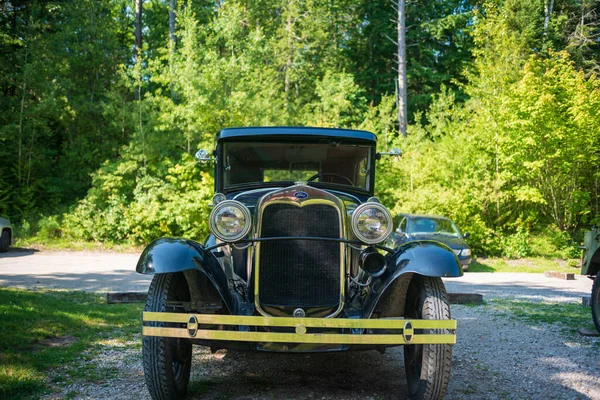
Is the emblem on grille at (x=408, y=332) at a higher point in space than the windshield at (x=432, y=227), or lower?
lower

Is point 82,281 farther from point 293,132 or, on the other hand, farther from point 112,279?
point 293,132

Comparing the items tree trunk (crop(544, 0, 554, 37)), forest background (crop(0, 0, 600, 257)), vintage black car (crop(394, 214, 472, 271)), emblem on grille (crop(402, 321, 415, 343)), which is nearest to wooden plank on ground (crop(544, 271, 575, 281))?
vintage black car (crop(394, 214, 472, 271))

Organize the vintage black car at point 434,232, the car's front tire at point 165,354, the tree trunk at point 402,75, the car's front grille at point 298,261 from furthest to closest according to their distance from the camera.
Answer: the tree trunk at point 402,75 → the vintage black car at point 434,232 → the car's front grille at point 298,261 → the car's front tire at point 165,354

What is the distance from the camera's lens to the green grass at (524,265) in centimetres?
1523

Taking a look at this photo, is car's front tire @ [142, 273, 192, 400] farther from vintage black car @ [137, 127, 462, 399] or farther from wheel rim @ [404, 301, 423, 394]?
wheel rim @ [404, 301, 423, 394]

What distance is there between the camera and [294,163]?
17.4 feet

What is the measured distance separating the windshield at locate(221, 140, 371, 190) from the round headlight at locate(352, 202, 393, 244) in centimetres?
129

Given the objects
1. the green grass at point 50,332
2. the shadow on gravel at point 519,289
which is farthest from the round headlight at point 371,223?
the shadow on gravel at point 519,289

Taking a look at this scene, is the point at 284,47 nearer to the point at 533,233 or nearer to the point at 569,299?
the point at 533,233

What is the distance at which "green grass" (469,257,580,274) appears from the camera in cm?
1523

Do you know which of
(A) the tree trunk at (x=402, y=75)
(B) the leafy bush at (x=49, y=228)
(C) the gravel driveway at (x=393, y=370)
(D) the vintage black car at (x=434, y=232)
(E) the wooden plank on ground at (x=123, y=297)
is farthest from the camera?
(A) the tree trunk at (x=402, y=75)

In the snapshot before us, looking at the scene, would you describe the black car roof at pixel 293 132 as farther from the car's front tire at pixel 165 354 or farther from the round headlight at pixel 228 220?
the car's front tire at pixel 165 354

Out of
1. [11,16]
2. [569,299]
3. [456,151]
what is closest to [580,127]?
[456,151]

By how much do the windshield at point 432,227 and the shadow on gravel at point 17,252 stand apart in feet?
34.4
